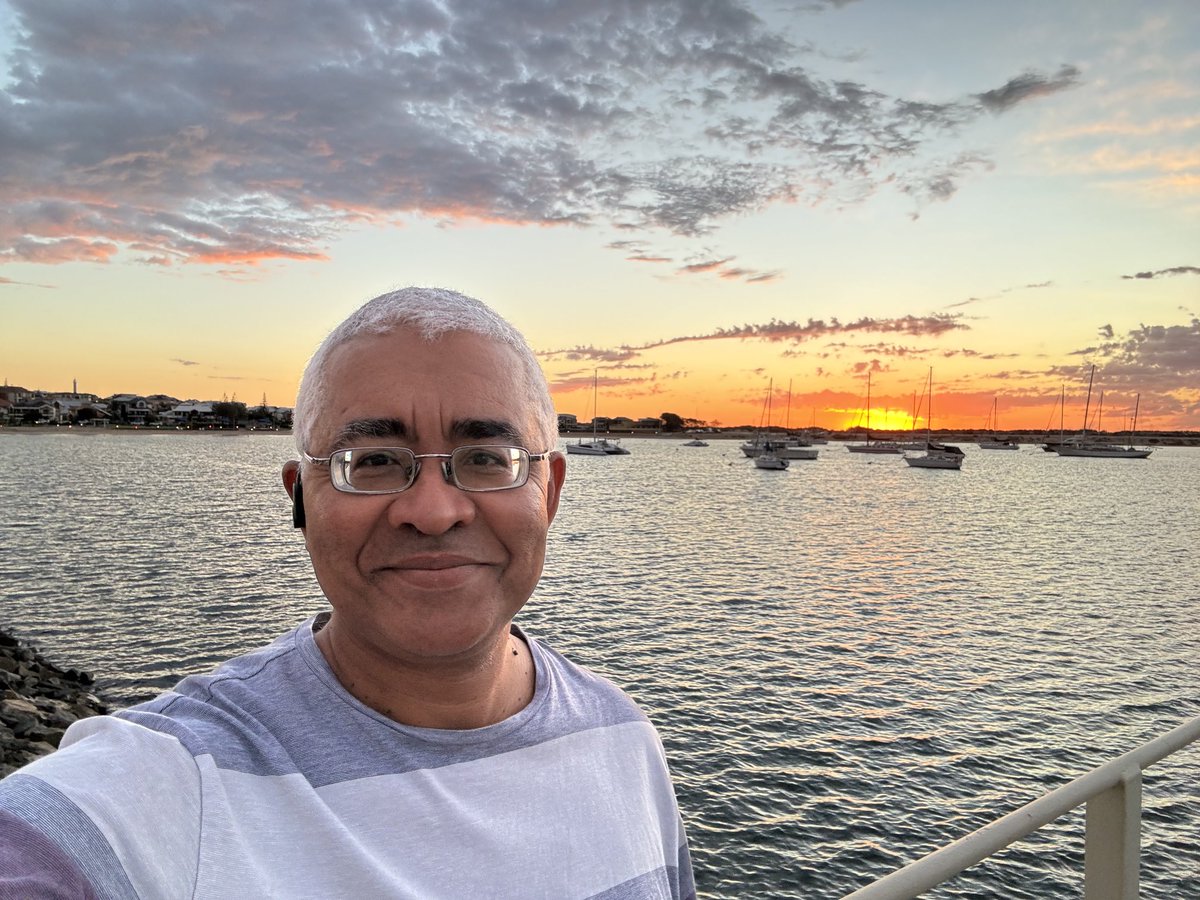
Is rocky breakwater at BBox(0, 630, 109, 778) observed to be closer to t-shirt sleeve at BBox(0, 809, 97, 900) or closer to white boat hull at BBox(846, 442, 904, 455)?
t-shirt sleeve at BBox(0, 809, 97, 900)

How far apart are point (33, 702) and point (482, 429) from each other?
1547 centimetres

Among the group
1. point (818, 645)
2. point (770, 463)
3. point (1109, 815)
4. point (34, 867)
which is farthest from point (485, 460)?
point (770, 463)

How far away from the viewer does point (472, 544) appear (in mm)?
1737

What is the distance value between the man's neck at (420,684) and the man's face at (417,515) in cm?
3

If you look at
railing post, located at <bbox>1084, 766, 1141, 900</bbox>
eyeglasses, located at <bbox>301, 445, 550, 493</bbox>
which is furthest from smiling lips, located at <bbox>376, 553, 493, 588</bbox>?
railing post, located at <bbox>1084, 766, 1141, 900</bbox>

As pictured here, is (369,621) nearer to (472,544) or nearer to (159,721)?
(472,544)

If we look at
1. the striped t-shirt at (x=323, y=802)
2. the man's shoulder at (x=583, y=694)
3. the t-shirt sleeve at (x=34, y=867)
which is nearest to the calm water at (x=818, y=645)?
the man's shoulder at (x=583, y=694)

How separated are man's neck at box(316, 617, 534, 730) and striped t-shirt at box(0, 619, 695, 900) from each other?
0.06 metres

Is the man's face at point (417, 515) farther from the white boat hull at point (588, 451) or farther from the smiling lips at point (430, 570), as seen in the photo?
the white boat hull at point (588, 451)

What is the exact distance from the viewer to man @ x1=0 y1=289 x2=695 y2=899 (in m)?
1.34

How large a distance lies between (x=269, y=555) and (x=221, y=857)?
32.0 metres

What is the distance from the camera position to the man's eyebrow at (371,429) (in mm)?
1678

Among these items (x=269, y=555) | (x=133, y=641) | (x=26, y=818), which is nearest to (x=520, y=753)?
(x=26, y=818)

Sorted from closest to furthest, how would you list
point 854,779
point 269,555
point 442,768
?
point 442,768 → point 854,779 → point 269,555
